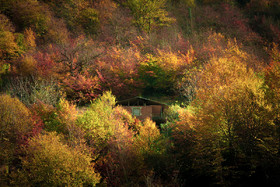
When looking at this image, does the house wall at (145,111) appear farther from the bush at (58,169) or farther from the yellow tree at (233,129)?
the bush at (58,169)

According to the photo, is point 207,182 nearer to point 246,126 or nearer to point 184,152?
point 184,152

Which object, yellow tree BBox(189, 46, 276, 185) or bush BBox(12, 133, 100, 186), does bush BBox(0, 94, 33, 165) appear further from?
yellow tree BBox(189, 46, 276, 185)

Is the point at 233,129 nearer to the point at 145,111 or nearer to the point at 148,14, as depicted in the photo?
the point at 145,111

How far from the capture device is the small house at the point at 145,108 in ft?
86.6

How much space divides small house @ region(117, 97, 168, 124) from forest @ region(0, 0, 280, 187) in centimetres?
89

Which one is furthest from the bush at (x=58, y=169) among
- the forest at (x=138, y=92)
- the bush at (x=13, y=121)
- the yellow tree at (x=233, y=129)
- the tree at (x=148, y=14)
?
the tree at (x=148, y=14)

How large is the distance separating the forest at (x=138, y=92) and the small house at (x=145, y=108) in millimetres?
894

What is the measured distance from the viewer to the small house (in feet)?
86.6

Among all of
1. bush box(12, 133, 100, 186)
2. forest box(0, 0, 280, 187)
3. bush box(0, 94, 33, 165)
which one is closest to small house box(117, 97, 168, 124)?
forest box(0, 0, 280, 187)

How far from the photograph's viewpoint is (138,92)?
34125 millimetres

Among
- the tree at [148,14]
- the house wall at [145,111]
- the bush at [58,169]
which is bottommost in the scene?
the bush at [58,169]

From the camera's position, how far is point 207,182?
19.3 m

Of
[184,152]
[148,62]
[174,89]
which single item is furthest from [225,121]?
[148,62]

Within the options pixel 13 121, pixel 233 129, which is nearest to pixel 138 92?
pixel 13 121
